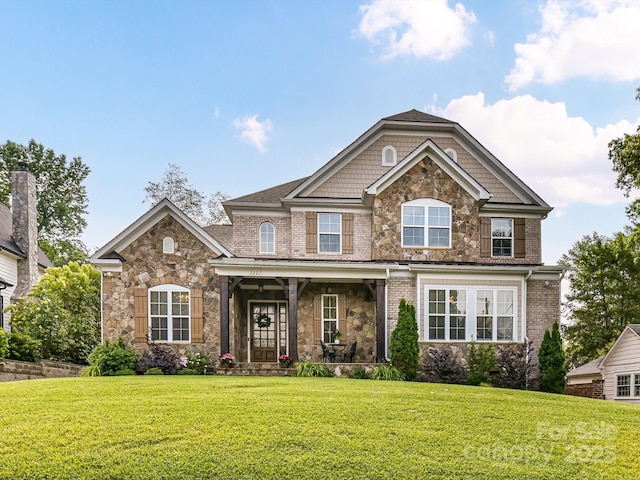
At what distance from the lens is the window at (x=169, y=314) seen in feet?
50.7

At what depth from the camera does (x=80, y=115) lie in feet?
83.7

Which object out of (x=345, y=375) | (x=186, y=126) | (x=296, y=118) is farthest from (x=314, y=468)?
(x=186, y=126)

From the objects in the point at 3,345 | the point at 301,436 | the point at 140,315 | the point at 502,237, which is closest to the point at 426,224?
the point at 502,237

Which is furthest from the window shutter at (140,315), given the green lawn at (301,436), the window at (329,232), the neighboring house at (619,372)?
the neighboring house at (619,372)

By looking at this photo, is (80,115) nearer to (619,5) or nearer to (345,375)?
(345,375)

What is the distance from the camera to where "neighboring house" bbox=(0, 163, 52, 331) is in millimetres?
23828

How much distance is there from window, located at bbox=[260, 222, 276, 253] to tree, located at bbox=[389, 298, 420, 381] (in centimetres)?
535

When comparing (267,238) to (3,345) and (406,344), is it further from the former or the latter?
(3,345)

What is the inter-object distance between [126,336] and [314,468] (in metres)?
11.0

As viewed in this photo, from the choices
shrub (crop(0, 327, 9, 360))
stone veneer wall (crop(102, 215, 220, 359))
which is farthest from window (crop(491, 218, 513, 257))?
shrub (crop(0, 327, 9, 360))

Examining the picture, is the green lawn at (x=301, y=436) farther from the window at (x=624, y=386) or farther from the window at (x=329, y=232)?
the window at (x=624, y=386)

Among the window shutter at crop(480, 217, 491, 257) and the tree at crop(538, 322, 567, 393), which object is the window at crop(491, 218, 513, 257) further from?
the tree at crop(538, 322, 567, 393)

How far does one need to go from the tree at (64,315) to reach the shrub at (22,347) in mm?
659

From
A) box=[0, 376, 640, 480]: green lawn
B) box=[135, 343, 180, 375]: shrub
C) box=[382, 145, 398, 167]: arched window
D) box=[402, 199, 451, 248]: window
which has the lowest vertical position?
box=[135, 343, 180, 375]: shrub
